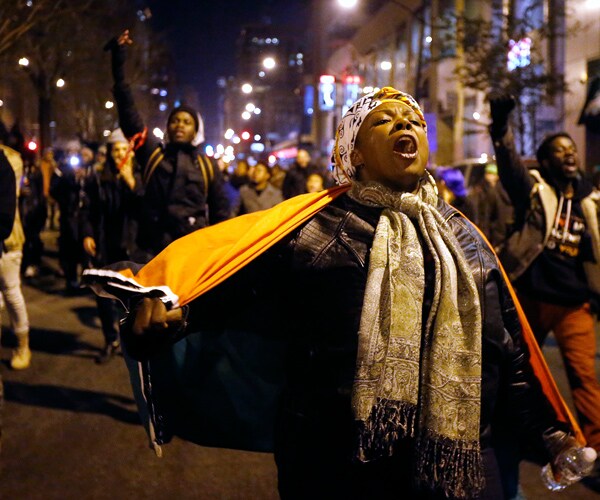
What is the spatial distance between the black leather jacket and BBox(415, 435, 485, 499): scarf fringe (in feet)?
0.51

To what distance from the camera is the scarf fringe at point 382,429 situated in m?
2.17

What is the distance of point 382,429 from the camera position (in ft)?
7.11

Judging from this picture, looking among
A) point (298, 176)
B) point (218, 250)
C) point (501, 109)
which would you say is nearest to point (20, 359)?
point (501, 109)

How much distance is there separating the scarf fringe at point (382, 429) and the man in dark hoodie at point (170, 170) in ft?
11.0

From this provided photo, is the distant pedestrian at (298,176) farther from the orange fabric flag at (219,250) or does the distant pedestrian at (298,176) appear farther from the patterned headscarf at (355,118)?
the orange fabric flag at (219,250)

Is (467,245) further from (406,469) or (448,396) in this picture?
(406,469)

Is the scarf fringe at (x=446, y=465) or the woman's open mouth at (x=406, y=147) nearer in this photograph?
the scarf fringe at (x=446, y=465)

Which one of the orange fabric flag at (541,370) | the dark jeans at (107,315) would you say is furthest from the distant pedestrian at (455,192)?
the orange fabric flag at (541,370)

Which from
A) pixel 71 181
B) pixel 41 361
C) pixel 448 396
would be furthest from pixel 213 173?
pixel 71 181

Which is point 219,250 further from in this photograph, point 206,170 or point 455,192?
point 455,192

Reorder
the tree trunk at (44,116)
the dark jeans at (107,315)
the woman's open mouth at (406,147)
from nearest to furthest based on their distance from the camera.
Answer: the woman's open mouth at (406,147) < the dark jeans at (107,315) < the tree trunk at (44,116)

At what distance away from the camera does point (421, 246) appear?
2322mm

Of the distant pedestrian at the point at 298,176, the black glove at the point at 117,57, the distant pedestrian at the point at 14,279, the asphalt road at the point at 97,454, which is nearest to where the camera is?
the asphalt road at the point at 97,454

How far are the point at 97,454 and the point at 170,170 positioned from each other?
196cm
